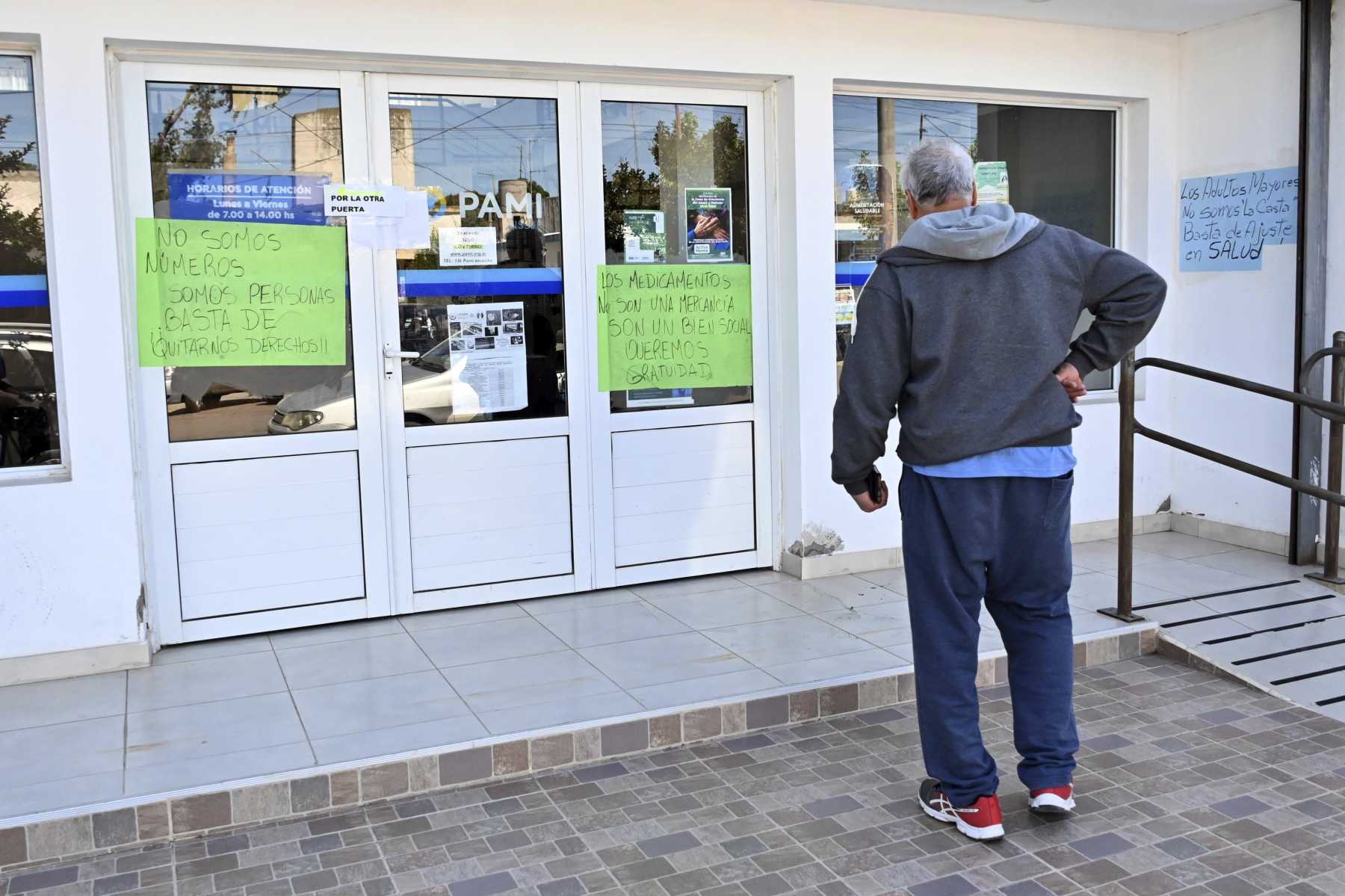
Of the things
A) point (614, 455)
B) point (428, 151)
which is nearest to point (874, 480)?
point (614, 455)

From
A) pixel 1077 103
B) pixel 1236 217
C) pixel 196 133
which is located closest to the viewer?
pixel 196 133

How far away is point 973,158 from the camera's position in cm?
631

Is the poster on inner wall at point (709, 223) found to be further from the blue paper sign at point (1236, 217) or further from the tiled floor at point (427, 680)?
the blue paper sign at point (1236, 217)

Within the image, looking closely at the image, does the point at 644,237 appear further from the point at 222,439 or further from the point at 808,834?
the point at 808,834

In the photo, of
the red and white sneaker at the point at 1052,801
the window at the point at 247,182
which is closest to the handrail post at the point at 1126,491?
the red and white sneaker at the point at 1052,801

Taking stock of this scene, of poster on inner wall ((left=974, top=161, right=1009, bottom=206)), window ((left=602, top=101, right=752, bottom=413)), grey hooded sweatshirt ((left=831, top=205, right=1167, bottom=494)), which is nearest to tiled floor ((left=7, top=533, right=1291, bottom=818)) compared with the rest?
window ((left=602, top=101, right=752, bottom=413))

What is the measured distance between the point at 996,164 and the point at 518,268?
8.91 feet

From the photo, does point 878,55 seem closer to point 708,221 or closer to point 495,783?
point 708,221

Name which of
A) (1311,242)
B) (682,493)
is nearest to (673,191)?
(682,493)

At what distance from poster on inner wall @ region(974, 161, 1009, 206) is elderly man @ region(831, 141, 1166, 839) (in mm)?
3176

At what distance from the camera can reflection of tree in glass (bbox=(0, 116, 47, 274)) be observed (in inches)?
174

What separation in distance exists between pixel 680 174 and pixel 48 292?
9.01 ft

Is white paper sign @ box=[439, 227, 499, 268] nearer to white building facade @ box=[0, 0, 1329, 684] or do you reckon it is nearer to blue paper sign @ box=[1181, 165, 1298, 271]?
white building facade @ box=[0, 0, 1329, 684]

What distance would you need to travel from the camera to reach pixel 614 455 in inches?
219
